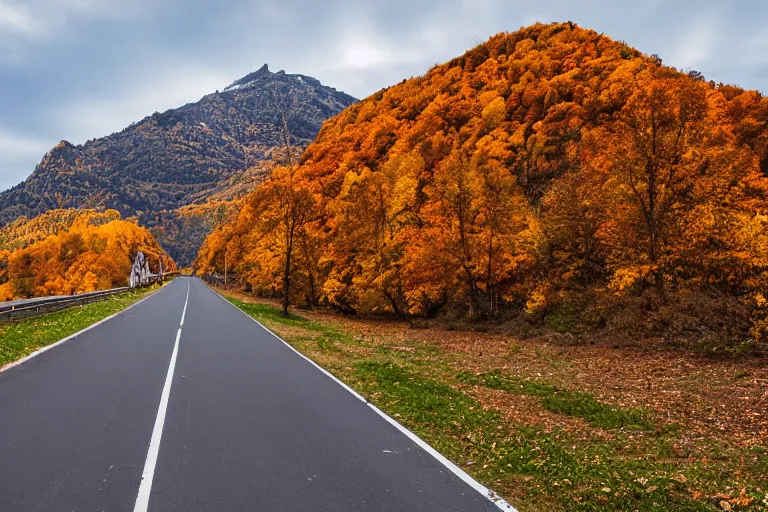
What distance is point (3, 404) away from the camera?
7578 millimetres

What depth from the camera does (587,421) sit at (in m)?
7.93

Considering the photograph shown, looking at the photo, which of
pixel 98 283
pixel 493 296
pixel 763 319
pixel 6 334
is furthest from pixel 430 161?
pixel 98 283

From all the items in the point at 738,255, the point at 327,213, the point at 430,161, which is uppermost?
the point at 430,161

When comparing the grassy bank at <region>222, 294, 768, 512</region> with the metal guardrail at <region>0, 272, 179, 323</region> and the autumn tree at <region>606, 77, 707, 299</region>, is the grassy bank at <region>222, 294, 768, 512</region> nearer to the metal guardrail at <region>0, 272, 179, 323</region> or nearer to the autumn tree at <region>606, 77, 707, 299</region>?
the autumn tree at <region>606, 77, 707, 299</region>

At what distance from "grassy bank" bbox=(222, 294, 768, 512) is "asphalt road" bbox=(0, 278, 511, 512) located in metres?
0.91

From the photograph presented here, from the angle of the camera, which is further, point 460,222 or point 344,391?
point 460,222

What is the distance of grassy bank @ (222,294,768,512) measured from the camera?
16.6 feet

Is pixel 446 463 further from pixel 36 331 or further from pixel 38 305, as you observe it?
pixel 38 305

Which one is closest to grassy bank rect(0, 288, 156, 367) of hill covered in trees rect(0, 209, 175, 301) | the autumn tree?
the autumn tree

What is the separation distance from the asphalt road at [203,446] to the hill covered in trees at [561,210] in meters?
13.2

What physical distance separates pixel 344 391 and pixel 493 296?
20.3 metres

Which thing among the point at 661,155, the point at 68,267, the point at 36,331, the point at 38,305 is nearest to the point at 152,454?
the point at 36,331

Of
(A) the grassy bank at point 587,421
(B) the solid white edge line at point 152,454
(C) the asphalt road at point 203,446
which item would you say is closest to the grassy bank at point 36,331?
(C) the asphalt road at point 203,446

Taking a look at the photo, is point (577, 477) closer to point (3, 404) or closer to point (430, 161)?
point (3, 404)
